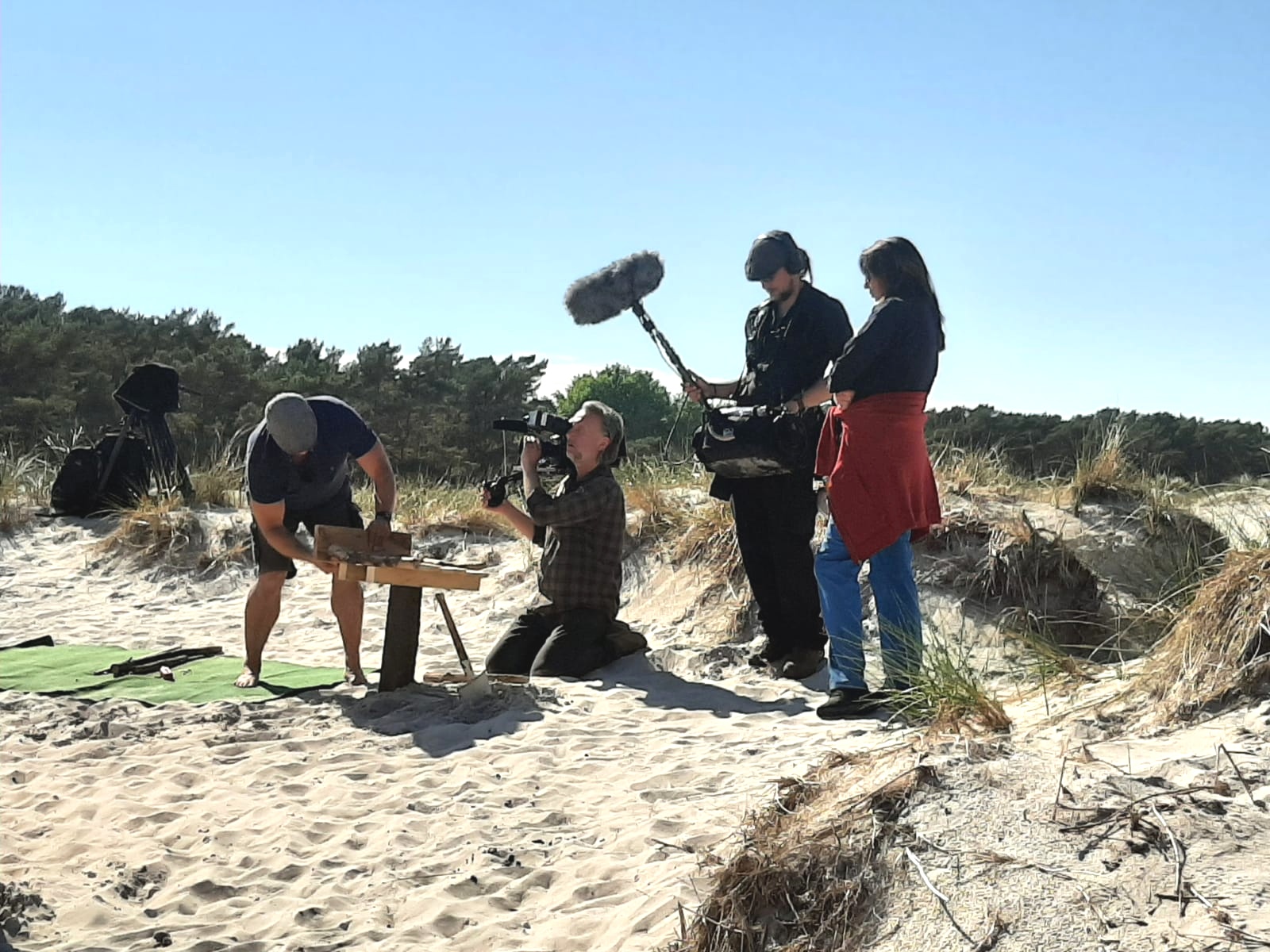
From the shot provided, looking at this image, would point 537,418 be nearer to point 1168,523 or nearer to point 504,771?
point 504,771

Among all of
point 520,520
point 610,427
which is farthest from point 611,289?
point 520,520

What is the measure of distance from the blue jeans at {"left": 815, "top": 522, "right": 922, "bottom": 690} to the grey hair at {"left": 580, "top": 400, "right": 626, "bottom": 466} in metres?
1.44

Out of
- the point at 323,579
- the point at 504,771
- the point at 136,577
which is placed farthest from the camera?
the point at 136,577

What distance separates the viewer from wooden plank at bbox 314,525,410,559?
521 cm

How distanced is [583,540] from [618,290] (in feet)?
3.75

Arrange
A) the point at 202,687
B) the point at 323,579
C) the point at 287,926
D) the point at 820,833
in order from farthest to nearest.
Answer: the point at 323,579, the point at 202,687, the point at 287,926, the point at 820,833

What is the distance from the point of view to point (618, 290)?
5.55 metres

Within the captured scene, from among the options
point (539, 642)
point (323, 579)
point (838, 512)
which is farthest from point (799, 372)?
point (323, 579)

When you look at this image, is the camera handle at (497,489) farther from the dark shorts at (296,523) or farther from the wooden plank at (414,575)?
the dark shorts at (296,523)

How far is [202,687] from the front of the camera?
5711mm

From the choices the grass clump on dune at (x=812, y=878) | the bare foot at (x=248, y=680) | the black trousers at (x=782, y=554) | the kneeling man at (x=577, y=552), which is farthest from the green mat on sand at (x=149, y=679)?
the grass clump on dune at (x=812, y=878)

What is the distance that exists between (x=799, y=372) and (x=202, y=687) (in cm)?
309

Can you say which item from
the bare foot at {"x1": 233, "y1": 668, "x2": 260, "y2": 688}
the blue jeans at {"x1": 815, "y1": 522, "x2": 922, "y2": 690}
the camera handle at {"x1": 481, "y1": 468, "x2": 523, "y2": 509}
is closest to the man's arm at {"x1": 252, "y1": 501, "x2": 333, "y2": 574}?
the bare foot at {"x1": 233, "y1": 668, "x2": 260, "y2": 688}

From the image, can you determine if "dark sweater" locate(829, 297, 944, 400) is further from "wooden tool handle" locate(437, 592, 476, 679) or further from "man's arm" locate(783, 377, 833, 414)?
"wooden tool handle" locate(437, 592, 476, 679)
